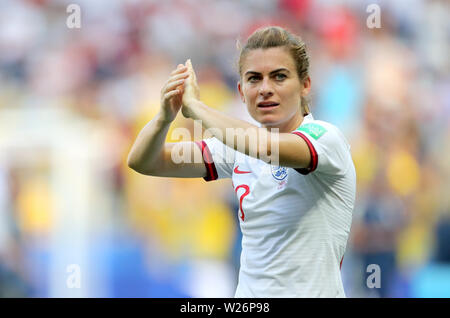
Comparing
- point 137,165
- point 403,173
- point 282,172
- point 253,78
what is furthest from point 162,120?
point 403,173

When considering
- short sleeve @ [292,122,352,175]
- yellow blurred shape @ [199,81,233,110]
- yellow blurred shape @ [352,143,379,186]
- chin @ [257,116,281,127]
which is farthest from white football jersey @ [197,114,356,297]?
yellow blurred shape @ [199,81,233,110]

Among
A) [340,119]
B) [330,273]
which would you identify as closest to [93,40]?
[340,119]

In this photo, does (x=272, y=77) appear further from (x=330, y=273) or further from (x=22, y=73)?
(x=22, y=73)

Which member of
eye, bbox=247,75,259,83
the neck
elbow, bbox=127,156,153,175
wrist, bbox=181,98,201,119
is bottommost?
elbow, bbox=127,156,153,175

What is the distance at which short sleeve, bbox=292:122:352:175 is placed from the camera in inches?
71.9

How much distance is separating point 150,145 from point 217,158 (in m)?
0.28

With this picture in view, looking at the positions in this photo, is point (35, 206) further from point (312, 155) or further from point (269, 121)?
point (312, 155)

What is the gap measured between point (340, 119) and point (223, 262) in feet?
5.25

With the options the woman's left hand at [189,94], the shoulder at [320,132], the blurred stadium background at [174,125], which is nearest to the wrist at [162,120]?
the woman's left hand at [189,94]

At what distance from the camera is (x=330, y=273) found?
1927mm

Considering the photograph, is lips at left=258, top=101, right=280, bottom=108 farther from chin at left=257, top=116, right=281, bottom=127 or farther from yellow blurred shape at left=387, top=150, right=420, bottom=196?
yellow blurred shape at left=387, top=150, right=420, bottom=196

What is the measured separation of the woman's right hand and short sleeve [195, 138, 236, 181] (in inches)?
10.8

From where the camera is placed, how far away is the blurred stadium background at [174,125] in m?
4.51
